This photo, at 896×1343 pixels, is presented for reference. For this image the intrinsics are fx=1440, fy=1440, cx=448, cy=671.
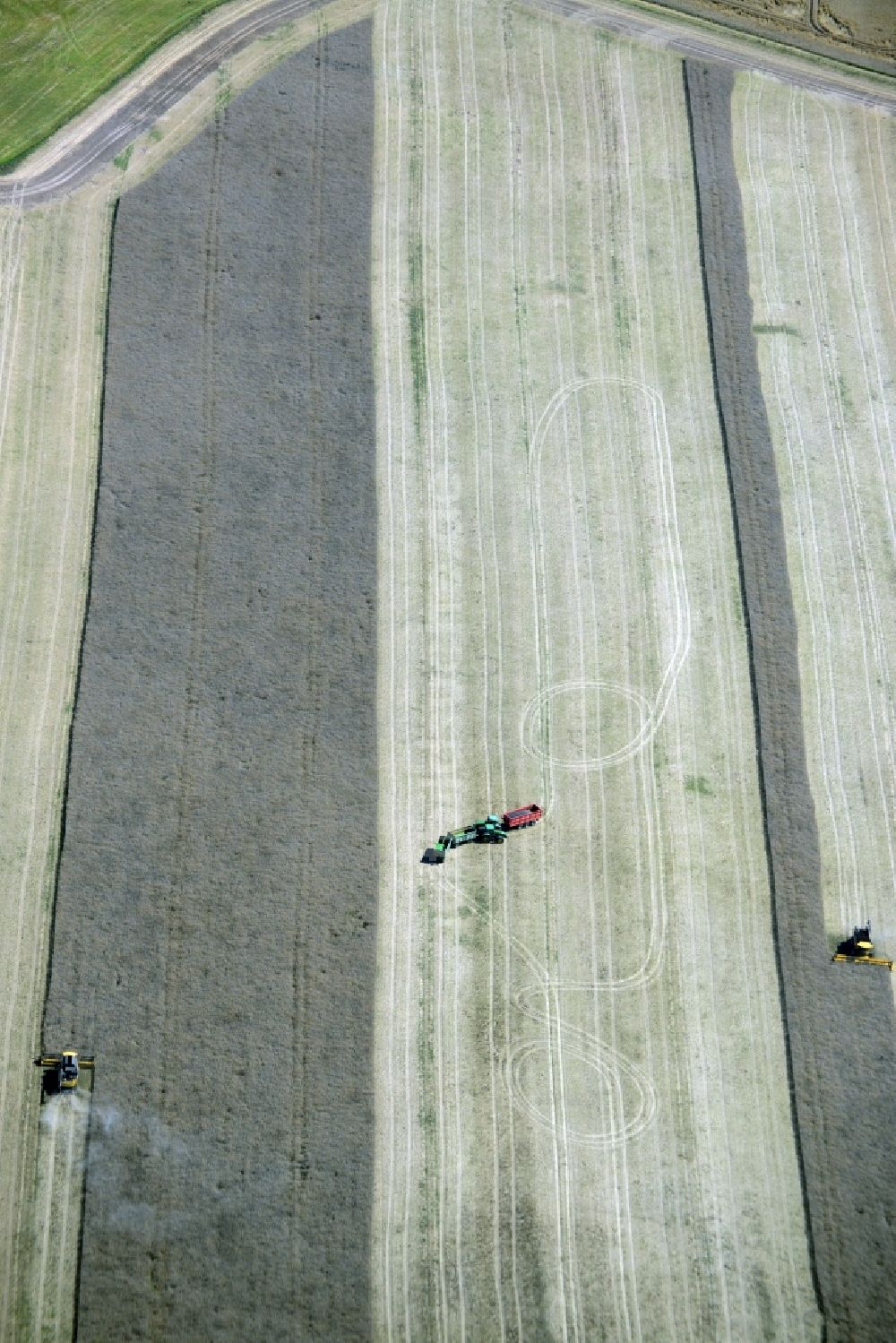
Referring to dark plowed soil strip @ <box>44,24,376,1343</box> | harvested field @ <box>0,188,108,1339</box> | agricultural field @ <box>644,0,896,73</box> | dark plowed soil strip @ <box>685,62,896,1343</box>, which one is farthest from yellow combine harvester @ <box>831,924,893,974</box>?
agricultural field @ <box>644,0,896,73</box>

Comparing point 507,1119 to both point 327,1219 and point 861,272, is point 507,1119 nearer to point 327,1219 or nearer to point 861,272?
point 327,1219

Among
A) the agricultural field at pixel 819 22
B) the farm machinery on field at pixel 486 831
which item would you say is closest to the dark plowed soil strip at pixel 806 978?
the farm machinery on field at pixel 486 831

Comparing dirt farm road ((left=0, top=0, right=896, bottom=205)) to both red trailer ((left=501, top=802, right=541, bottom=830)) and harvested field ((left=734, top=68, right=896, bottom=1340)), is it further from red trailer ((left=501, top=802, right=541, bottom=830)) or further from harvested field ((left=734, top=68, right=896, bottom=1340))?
red trailer ((left=501, top=802, right=541, bottom=830))

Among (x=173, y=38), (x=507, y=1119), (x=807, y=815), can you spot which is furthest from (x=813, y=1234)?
(x=173, y=38)

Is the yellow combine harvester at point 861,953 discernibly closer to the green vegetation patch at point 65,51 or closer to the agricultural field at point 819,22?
the agricultural field at point 819,22

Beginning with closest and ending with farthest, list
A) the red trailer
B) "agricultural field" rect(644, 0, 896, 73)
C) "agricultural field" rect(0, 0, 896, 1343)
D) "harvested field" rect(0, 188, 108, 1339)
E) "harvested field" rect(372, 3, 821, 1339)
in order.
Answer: "agricultural field" rect(0, 0, 896, 1343) → "harvested field" rect(372, 3, 821, 1339) → "harvested field" rect(0, 188, 108, 1339) → the red trailer → "agricultural field" rect(644, 0, 896, 73)

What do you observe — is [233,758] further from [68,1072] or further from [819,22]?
[819,22]
